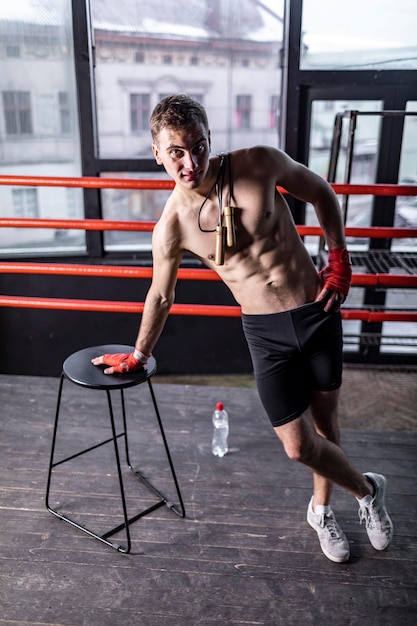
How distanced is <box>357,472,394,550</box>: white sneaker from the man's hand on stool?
0.89m

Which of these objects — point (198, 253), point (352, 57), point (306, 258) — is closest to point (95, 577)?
point (198, 253)

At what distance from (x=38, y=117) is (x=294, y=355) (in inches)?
123

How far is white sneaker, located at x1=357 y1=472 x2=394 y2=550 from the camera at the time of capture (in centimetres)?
192

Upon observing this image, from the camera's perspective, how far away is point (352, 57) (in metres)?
3.99

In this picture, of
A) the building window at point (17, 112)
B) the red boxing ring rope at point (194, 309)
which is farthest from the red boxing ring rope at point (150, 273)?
the building window at point (17, 112)

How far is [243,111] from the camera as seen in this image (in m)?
4.19

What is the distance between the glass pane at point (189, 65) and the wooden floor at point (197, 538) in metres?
2.33

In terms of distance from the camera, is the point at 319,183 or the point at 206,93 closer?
the point at 319,183

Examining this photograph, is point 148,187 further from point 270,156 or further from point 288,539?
point 288,539

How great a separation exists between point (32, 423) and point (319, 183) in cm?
174

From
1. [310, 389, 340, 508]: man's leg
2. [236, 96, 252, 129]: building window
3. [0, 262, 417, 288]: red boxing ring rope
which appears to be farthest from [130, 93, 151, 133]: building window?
[310, 389, 340, 508]: man's leg

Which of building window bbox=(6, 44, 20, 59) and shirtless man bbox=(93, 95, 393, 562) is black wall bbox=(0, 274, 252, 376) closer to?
building window bbox=(6, 44, 20, 59)

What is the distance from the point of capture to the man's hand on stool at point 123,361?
191cm

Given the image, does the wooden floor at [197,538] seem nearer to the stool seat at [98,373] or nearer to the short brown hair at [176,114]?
the stool seat at [98,373]
